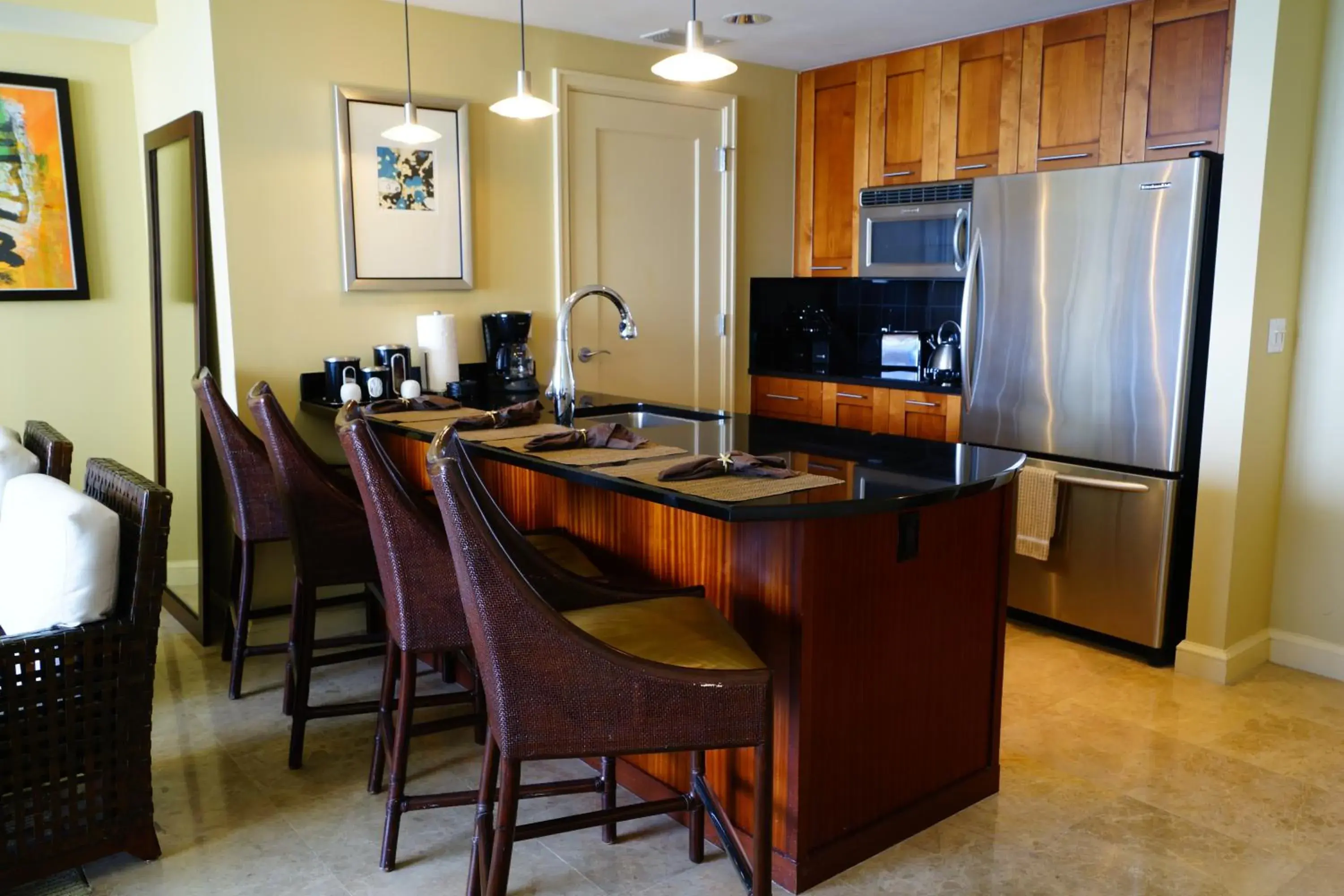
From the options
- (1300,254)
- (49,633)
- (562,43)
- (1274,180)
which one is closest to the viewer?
(49,633)

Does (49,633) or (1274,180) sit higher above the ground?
(1274,180)

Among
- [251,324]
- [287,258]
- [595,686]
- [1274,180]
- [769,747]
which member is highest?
[1274,180]

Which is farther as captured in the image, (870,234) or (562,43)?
(870,234)

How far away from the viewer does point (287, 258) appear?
367 centimetres

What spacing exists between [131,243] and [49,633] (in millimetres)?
2635

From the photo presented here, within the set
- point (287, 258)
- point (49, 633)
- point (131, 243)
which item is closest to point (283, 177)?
point (287, 258)

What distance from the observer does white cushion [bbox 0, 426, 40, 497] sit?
2785 mm

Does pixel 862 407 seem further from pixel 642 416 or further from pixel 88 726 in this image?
pixel 88 726

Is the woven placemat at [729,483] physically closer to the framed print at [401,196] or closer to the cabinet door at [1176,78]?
the framed print at [401,196]

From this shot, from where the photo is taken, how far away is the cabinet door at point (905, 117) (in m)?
4.40

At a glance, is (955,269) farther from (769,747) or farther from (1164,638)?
(769,747)

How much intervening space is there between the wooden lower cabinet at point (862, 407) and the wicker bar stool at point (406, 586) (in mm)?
2035

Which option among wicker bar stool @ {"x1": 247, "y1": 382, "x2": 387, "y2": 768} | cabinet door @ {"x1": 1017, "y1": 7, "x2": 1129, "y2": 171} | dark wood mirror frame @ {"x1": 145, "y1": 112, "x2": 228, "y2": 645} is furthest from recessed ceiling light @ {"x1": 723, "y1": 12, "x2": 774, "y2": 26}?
wicker bar stool @ {"x1": 247, "y1": 382, "x2": 387, "y2": 768}

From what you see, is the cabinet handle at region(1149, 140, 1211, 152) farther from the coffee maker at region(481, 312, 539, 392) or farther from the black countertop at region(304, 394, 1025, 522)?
the coffee maker at region(481, 312, 539, 392)
